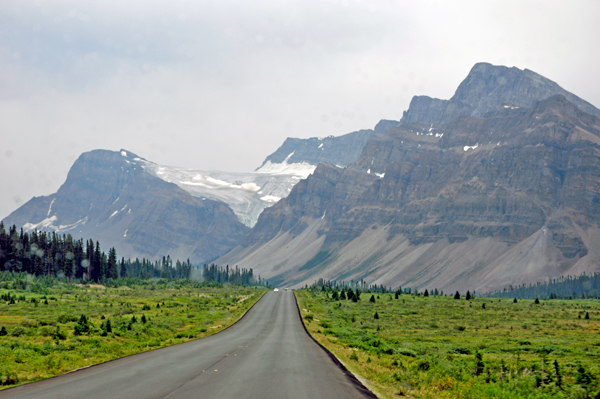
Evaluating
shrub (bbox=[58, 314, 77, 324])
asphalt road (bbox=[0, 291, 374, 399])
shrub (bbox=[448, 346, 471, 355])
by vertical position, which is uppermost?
asphalt road (bbox=[0, 291, 374, 399])

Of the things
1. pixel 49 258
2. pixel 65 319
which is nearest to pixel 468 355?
pixel 65 319

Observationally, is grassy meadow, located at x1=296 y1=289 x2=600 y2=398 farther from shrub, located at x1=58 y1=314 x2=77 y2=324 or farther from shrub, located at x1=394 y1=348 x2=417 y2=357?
shrub, located at x1=58 y1=314 x2=77 y2=324

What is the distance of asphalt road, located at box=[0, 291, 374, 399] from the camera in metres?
19.5

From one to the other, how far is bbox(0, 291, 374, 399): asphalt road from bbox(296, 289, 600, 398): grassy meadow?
90.6 inches

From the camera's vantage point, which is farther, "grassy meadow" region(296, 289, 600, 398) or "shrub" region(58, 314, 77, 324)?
"shrub" region(58, 314, 77, 324)

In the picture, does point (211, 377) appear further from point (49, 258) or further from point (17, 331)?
point (49, 258)

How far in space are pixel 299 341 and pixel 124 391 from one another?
23802mm

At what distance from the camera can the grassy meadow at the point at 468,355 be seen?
79.2 feet

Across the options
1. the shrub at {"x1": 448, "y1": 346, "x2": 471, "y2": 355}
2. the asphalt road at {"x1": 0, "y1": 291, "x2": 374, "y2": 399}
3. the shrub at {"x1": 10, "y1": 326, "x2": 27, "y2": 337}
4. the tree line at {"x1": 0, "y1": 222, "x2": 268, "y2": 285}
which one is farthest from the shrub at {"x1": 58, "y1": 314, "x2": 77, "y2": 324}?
the tree line at {"x1": 0, "y1": 222, "x2": 268, "y2": 285}

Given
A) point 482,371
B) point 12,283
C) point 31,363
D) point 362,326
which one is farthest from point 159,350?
point 12,283

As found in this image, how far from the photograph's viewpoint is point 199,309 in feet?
273

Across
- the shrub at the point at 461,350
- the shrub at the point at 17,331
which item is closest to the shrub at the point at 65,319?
the shrub at the point at 17,331

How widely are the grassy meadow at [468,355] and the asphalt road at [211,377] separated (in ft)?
7.55

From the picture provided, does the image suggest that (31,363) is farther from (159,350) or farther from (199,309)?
(199,309)
